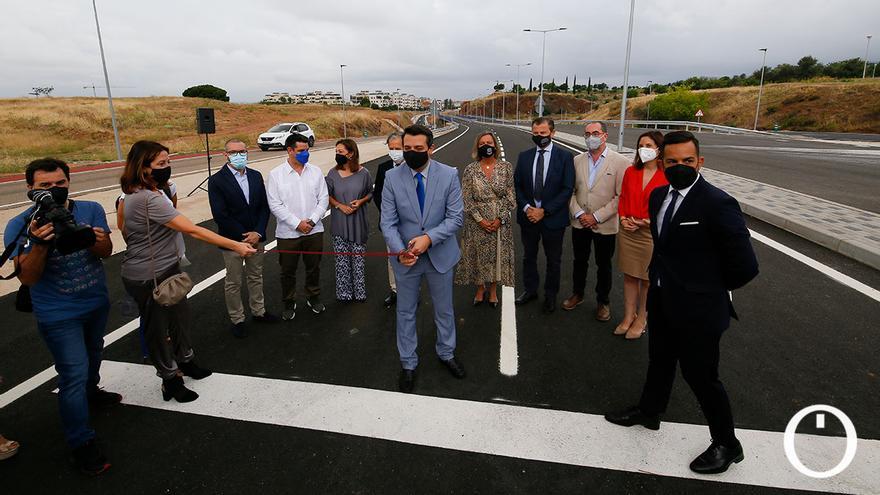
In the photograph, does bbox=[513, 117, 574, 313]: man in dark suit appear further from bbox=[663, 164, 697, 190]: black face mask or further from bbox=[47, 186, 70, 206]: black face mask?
bbox=[47, 186, 70, 206]: black face mask

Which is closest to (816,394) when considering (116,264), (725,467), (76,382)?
(725,467)

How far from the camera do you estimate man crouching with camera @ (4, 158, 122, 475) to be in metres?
2.62

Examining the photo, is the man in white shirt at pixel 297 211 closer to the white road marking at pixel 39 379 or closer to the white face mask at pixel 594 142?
the white road marking at pixel 39 379

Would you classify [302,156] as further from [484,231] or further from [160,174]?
[484,231]

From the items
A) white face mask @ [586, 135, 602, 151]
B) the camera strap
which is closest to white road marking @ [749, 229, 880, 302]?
white face mask @ [586, 135, 602, 151]

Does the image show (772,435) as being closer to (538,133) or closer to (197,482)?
(538,133)

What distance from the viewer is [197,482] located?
8.74 feet

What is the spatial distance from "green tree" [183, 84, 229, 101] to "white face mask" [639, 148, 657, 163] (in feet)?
328

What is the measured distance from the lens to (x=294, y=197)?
193 inches

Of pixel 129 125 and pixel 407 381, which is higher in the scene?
pixel 129 125

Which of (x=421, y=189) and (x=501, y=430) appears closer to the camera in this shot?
(x=501, y=430)

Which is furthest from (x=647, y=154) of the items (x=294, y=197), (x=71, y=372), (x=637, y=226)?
(x=71, y=372)

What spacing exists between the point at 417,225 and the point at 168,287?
1885 mm

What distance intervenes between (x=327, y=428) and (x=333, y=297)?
254cm
